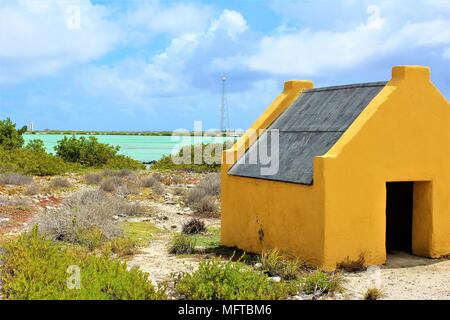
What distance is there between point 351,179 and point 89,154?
83.5 feet

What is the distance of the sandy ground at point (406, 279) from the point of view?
8.15m

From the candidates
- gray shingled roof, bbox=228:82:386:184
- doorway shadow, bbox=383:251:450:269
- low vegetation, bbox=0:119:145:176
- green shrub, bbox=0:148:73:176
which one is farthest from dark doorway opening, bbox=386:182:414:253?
low vegetation, bbox=0:119:145:176

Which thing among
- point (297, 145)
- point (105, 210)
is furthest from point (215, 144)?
point (297, 145)

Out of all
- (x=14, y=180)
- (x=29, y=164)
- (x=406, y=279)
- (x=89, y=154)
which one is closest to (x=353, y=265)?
(x=406, y=279)

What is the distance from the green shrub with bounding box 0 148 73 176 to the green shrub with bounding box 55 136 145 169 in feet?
12.7

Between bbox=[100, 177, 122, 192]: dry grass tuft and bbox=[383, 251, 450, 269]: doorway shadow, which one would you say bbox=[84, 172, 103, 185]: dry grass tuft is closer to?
bbox=[100, 177, 122, 192]: dry grass tuft

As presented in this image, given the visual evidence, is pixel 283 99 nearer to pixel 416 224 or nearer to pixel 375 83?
pixel 375 83

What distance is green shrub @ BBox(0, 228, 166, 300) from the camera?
7031 mm

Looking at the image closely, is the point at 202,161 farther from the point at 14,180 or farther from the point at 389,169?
the point at 389,169

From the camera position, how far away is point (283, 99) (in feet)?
41.2

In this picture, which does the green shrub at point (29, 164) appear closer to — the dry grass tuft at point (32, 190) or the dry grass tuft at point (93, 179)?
the dry grass tuft at point (93, 179)

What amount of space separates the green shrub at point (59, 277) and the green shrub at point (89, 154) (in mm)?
23358
